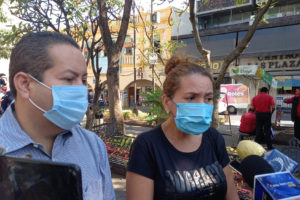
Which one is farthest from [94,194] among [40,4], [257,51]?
[257,51]

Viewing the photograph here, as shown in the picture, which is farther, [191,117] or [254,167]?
[254,167]

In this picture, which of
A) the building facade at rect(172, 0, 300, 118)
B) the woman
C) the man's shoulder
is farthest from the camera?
the building facade at rect(172, 0, 300, 118)

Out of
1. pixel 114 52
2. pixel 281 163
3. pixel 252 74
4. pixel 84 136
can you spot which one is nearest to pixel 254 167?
pixel 281 163

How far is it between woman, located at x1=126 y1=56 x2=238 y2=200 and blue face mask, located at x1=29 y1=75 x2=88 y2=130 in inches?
21.2

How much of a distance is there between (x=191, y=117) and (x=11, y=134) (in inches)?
45.9

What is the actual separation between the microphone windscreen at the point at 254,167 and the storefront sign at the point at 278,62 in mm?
16605

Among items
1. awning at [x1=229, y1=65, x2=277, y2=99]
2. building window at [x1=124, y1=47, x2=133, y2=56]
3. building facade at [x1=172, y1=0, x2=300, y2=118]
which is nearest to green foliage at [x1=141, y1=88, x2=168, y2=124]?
awning at [x1=229, y1=65, x2=277, y2=99]

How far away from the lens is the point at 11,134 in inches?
41.6

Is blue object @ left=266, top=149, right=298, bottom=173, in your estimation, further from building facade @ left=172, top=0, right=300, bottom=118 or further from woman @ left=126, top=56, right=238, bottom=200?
building facade @ left=172, top=0, right=300, bottom=118

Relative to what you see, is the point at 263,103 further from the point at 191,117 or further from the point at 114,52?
the point at 191,117

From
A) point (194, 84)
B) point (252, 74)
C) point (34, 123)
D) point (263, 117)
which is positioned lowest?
point (263, 117)

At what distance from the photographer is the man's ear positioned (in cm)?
110

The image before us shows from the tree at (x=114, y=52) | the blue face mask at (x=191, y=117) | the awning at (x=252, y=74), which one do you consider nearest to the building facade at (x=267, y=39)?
the awning at (x=252, y=74)

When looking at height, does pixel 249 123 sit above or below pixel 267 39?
below
